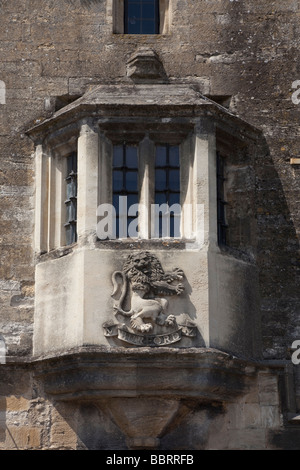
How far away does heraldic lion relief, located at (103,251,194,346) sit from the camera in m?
13.3

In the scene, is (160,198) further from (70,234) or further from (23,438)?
(23,438)

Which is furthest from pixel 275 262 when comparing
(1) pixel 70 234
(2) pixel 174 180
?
(1) pixel 70 234

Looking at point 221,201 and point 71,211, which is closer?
point 71,211

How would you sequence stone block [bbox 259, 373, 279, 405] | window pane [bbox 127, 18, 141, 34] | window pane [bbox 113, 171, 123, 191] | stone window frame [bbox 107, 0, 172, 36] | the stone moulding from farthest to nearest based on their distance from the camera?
window pane [bbox 127, 18, 141, 34] → stone window frame [bbox 107, 0, 172, 36] → window pane [bbox 113, 171, 123, 191] → stone block [bbox 259, 373, 279, 405] → the stone moulding

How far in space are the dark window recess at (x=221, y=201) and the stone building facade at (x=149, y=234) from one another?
0.07 feet

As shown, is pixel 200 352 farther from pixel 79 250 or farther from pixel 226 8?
pixel 226 8

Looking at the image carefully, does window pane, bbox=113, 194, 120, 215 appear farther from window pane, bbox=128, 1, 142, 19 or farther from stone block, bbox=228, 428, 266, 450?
stone block, bbox=228, 428, 266, 450

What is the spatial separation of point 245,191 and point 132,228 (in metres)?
1.47

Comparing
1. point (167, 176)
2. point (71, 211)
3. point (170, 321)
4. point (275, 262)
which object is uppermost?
point (167, 176)

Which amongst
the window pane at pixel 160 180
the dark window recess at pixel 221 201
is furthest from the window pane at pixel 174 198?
the dark window recess at pixel 221 201

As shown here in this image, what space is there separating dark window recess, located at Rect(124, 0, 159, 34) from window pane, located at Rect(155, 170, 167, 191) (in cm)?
213

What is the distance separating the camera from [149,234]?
13922 millimetres

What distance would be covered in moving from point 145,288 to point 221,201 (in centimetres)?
166

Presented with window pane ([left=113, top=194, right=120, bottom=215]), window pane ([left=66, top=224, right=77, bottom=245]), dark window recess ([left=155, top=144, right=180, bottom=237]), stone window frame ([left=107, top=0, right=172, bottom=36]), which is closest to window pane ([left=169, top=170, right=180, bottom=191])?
dark window recess ([left=155, top=144, right=180, bottom=237])
